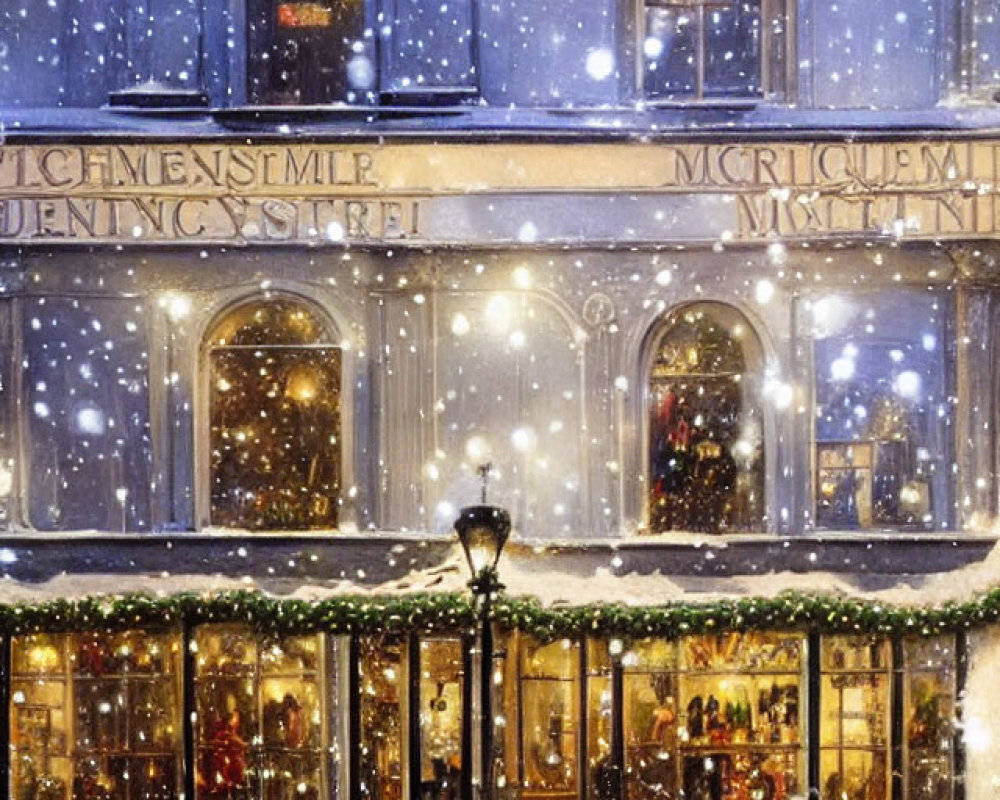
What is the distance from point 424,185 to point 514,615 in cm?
405

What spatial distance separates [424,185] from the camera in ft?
39.8

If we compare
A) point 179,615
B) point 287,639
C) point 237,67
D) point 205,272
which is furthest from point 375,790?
point 237,67

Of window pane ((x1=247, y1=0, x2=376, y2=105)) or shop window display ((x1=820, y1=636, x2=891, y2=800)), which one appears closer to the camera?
shop window display ((x1=820, y1=636, x2=891, y2=800))

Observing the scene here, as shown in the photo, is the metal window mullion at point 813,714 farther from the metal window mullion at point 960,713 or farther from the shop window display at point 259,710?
the shop window display at point 259,710

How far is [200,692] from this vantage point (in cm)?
1224

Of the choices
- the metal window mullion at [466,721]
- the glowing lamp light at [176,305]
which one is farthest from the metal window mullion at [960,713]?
the glowing lamp light at [176,305]

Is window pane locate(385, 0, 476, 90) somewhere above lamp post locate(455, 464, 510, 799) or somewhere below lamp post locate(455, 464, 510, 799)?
above

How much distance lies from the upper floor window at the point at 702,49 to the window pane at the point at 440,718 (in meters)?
5.70

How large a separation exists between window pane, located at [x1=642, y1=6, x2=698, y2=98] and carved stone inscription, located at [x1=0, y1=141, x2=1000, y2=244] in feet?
2.44

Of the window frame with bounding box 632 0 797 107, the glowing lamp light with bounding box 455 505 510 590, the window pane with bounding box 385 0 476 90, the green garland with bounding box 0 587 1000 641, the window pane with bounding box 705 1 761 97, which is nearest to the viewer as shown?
the glowing lamp light with bounding box 455 505 510 590

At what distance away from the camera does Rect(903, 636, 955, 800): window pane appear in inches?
480

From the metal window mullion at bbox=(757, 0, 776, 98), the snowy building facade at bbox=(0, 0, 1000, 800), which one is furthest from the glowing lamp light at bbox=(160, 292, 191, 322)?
the metal window mullion at bbox=(757, 0, 776, 98)

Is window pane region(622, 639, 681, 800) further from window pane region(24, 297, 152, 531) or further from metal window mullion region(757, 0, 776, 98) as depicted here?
metal window mullion region(757, 0, 776, 98)

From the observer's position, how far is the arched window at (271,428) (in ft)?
40.9
